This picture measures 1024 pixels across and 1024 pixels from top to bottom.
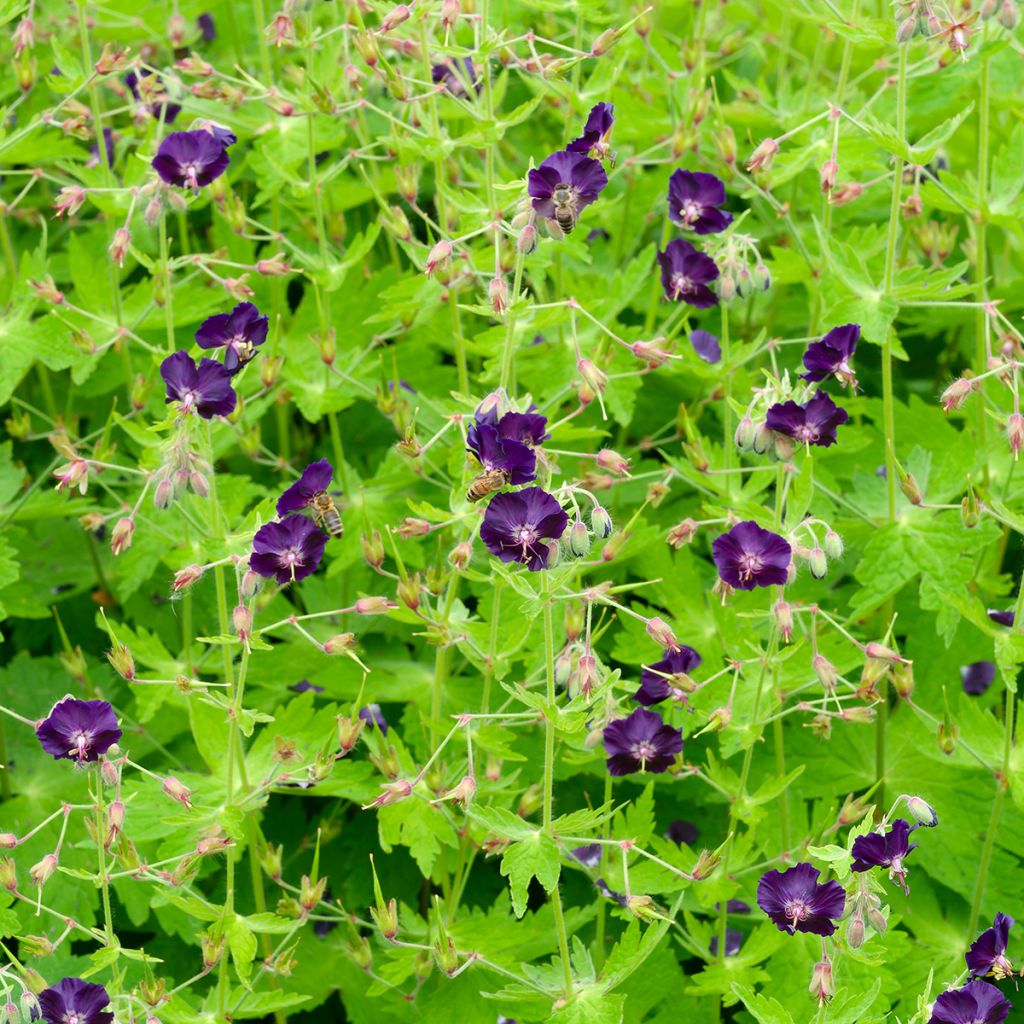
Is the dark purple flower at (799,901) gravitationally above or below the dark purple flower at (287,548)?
below

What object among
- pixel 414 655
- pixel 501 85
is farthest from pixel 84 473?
pixel 501 85

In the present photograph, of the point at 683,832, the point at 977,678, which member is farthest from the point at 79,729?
the point at 977,678

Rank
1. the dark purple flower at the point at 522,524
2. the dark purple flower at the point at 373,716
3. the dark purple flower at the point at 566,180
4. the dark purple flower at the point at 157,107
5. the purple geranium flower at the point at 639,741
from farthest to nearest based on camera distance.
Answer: the dark purple flower at the point at 157,107, the dark purple flower at the point at 373,716, the purple geranium flower at the point at 639,741, the dark purple flower at the point at 566,180, the dark purple flower at the point at 522,524

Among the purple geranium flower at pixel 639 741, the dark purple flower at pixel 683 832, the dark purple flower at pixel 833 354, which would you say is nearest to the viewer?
the purple geranium flower at pixel 639 741

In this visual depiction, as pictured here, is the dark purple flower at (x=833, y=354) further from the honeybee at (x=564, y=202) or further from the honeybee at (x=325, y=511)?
the honeybee at (x=325, y=511)

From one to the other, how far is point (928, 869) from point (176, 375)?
2147 millimetres

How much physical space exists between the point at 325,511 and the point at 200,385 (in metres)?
0.35

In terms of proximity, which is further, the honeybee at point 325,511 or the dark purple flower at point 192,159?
the dark purple flower at point 192,159

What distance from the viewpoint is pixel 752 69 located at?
5547mm

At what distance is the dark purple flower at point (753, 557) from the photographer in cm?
284

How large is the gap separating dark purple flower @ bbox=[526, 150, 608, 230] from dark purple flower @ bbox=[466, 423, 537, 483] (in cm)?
44

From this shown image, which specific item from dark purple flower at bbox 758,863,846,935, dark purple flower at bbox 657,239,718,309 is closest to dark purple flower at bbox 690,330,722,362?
dark purple flower at bbox 657,239,718,309

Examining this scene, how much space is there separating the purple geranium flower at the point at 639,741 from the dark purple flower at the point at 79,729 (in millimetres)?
981

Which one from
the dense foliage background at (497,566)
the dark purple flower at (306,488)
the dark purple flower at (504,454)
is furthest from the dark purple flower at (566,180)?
the dark purple flower at (306,488)
